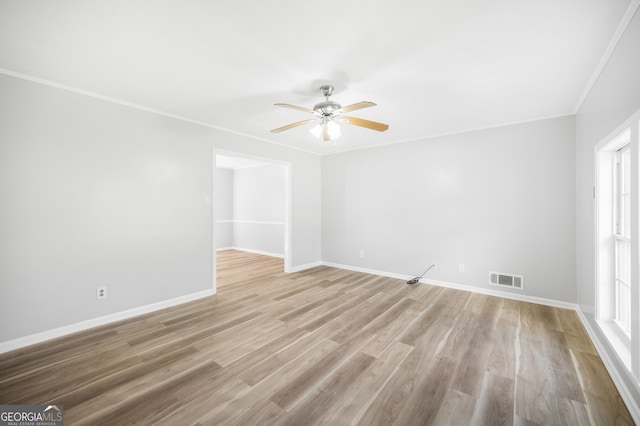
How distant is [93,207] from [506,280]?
5445mm

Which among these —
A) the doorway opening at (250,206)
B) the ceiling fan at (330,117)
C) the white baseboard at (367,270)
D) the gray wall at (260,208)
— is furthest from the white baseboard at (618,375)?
the gray wall at (260,208)

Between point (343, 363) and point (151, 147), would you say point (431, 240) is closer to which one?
point (343, 363)

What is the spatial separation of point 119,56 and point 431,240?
4649mm

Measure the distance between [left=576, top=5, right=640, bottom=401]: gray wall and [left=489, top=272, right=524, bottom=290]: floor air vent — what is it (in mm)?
601

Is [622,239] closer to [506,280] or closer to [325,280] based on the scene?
[506,280]

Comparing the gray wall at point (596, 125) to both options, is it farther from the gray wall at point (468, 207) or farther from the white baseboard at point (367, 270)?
the white baseboard at point (367, 270)

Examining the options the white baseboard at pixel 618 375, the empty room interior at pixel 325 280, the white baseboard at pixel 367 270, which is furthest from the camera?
the white baseboard at pixel 367 270

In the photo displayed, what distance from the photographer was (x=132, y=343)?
2508 millimetres

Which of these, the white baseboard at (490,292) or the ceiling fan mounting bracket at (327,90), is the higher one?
the ceiling fan mounting bracket at (327,90)

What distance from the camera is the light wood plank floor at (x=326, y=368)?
165cm

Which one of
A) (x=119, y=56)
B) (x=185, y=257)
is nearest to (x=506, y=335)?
(x=185, y=257)

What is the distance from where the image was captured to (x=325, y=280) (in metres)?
4.68

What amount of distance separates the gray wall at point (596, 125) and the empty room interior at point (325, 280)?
3 centimetres

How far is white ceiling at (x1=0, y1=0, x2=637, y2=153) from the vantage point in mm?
1616
